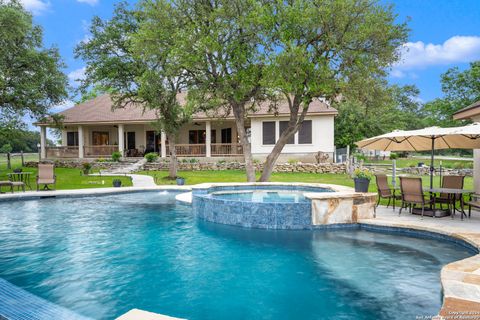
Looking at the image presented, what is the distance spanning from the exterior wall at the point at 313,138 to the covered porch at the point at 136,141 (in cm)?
175

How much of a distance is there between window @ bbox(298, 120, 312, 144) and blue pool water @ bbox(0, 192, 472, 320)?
653 inches

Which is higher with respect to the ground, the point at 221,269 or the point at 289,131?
the point at 289,131

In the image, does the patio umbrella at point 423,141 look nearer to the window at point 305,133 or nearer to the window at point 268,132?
the window at point 305,133

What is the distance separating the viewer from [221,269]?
6.19 metres

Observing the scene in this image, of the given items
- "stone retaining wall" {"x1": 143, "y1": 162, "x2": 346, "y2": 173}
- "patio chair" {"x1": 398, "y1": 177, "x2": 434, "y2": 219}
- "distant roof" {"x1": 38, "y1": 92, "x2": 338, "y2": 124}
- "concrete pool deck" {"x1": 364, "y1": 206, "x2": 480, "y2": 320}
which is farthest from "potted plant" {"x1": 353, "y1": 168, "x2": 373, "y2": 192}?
"distant roof" {"x1": 38, "y1": 92, "x2": 338, "y2": 124}

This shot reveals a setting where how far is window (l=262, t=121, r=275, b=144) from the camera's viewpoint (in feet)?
83.7

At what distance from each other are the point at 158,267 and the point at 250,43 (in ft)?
Result: 38.3

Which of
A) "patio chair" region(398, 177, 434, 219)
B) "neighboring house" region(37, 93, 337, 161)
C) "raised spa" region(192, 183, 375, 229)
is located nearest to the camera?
"raised spa" region(192, 183, 375, 229)

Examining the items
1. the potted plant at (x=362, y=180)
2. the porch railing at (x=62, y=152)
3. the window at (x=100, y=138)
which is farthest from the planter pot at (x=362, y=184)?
the window at (x=100, y=138)

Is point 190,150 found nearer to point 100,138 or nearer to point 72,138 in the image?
point 100,138

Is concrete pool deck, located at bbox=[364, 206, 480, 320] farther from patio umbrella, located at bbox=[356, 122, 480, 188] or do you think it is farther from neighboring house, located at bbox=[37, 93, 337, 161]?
neighboring house, located at bbox=[37, 93, 337, 161]

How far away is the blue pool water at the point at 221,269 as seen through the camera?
4.78 m

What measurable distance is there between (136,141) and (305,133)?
14.5 metres

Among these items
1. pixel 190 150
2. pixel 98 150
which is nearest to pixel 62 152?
pixel 98 150
